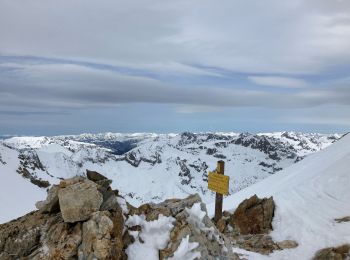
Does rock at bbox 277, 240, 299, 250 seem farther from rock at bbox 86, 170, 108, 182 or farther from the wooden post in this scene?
rock at bbox 86, 170, 108, 182

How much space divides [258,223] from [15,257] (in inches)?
504

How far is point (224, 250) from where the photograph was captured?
13.8 m

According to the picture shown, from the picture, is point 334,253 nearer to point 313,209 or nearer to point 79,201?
point 313,209

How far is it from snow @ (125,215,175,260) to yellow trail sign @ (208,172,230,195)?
6.37 m

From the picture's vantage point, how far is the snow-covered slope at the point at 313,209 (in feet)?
59.1

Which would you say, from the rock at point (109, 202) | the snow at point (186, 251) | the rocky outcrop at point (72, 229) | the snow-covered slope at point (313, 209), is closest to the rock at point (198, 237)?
the snow at point (186, 251)

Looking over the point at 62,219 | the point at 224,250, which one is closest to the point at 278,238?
the point at 224,250

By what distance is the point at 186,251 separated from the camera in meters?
12.8

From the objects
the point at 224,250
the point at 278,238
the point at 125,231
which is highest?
the point at 125,231

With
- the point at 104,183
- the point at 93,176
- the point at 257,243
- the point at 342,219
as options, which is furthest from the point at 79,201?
the point at 342,219

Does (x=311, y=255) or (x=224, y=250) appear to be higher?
(x=224, y=250)

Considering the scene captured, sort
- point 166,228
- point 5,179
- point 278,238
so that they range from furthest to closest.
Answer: point 5,179 → point 278,238 → point 166,228

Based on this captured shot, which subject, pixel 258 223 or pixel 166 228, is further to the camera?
pixel 258 223

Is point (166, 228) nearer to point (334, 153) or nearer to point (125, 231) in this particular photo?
point (125, 231)
